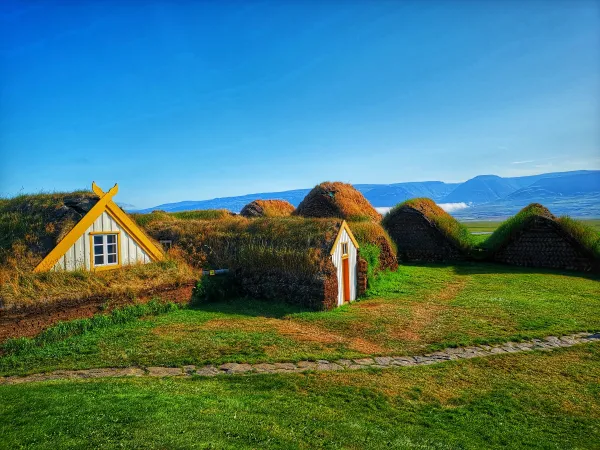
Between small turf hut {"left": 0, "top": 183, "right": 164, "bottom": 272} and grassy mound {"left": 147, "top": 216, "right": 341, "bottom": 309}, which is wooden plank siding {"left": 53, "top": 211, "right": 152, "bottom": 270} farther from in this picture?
grassy mound {"left": 147, "top": 216, "right": 341, "bottom": 309}

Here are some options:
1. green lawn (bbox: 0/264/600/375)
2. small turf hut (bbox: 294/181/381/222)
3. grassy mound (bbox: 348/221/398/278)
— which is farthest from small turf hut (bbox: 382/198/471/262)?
green lawn (bbox: 0/264/600/375)

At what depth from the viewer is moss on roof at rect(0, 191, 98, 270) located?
1151cm

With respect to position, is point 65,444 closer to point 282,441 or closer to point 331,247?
point 282,441

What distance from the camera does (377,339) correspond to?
1035 cm

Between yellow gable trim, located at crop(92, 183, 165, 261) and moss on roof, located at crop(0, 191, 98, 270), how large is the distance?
0.45m

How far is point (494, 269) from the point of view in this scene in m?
23.2

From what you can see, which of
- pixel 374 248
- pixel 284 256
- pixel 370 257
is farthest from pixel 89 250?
pixel 374 248

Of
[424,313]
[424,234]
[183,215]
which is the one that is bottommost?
[424,313]

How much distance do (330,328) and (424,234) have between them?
1672 centimetres

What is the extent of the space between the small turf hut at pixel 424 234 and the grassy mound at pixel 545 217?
173 cm

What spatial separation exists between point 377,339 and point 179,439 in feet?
20.6

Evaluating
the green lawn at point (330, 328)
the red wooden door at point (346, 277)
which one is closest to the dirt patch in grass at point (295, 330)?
the green lawn at point (330, 328)

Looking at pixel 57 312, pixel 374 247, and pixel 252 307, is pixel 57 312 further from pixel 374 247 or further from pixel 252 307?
pixel 374 247

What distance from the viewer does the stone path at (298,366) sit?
778 centimetres
